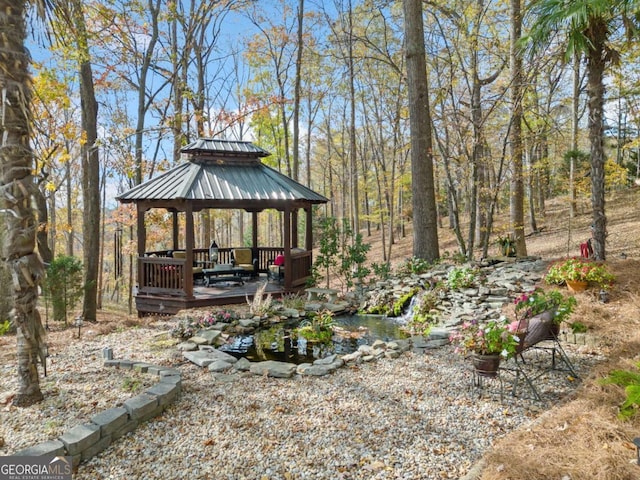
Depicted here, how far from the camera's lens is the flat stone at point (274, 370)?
4.58 metres

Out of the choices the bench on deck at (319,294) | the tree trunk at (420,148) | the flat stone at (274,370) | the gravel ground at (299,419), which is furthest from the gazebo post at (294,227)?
the gravel ground at (299,419)

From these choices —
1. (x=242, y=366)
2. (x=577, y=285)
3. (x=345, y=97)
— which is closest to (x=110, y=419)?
(x=242, y=366)

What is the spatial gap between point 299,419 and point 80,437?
1.66m

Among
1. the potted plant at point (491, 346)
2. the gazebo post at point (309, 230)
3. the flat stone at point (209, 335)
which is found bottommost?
the flat stone at point (209, 335)

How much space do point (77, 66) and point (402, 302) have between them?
8145 millimetres

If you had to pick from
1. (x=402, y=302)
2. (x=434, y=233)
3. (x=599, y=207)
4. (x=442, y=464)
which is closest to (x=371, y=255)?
(x=434, y=233)

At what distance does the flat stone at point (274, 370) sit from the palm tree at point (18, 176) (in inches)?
88.5

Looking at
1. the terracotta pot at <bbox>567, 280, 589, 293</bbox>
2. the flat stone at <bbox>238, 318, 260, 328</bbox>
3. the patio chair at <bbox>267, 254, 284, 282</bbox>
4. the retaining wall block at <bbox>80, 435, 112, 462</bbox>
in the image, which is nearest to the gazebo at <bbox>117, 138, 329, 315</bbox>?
the patio chair at <bbox>267, 254, 284, 282</bbox>

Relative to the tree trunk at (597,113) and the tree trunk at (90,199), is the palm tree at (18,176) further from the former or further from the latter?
the tree trunk at (597,113)

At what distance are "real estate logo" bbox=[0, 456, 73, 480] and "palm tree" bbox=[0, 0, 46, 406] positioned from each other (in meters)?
0.90

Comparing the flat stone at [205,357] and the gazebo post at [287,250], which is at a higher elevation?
the gazebo post at [287,250]

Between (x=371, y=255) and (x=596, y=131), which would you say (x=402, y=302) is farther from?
(x=371, y=255)

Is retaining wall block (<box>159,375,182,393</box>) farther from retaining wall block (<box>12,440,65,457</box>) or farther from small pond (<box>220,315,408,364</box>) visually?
small pond (<box>220,315,408,364</box>)

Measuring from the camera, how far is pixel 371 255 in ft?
59.9
